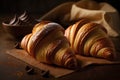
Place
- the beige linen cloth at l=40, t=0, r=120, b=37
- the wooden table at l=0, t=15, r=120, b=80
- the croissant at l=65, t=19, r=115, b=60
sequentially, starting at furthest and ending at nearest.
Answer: the beige linen cloth at l=40, t=0, r=120, b=37
the croissant at l=65, t=19, r=115, b=60
the wooden table at l=0, t=15, r=120, b=80

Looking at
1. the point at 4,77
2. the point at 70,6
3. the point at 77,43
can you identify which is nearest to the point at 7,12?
the point at 70,6

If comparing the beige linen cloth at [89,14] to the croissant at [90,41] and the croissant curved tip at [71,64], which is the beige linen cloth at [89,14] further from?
the croissant curved tip at [71,64]

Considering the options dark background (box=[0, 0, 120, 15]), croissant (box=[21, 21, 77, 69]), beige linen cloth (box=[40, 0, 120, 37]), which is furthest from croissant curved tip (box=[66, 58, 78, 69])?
dark background (box=[0, 0, 120, 15])

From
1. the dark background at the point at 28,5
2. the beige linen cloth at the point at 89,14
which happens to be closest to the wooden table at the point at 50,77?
the beige linen cloth at the point at 89,14

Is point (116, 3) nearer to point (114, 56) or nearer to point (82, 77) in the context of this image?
point (114, 56)

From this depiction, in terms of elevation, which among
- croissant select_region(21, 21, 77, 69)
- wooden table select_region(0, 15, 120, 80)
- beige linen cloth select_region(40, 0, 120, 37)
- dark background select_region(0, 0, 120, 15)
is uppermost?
dark background select_region(0, 0, 120, 15)

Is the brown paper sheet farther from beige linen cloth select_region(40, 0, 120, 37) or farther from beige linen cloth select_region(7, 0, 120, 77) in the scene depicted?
beige linen cloth select_region(40, 0, 120, 37)
